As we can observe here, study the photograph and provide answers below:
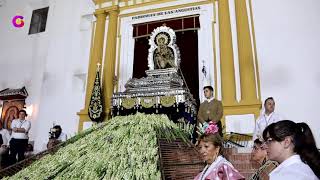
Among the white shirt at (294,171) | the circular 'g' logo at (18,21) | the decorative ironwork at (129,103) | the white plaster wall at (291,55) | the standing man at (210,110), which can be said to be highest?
the circular 'g' logo at (18,21)

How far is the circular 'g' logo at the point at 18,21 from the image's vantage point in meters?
9.85

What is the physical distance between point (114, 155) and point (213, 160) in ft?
2.90

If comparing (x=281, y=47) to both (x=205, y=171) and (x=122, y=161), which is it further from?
(x=122, y=161)

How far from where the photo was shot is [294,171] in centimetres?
119

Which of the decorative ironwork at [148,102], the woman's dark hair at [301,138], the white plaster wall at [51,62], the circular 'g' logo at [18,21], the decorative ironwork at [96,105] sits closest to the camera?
the woman's dark hair at [301,138]

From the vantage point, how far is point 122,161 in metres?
1.21

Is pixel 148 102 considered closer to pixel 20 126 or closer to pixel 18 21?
pixel 20 126

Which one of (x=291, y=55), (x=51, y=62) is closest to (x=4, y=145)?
(x=51, y=62)

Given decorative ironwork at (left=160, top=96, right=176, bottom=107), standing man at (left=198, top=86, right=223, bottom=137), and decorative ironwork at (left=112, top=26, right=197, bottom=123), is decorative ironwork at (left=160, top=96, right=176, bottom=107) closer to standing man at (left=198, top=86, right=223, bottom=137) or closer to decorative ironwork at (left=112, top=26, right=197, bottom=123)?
decorative ironwork at (left=112, top=26, right=197, bottom=123)

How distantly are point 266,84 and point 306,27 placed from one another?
154 cm

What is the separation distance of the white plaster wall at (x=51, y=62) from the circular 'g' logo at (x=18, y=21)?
15 cm

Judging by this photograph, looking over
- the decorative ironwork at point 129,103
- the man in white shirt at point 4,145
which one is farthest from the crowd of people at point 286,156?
the man in white shirt at point 4,145

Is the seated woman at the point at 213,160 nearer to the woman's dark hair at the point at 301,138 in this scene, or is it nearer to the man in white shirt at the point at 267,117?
the woman's dark hair at the point at 301,138

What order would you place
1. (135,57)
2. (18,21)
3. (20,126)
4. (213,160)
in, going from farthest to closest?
(18,21), (135,57), (20,126), (213,160)
